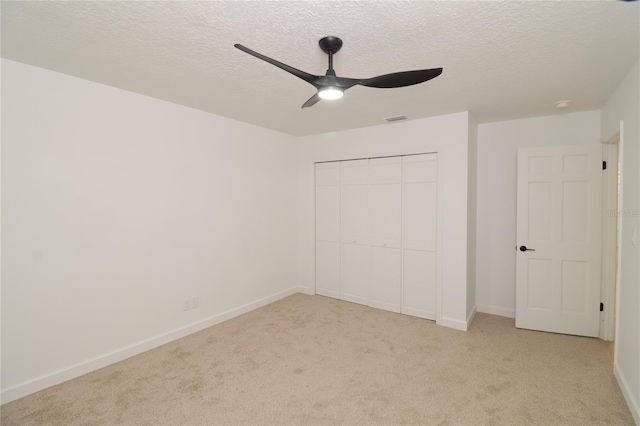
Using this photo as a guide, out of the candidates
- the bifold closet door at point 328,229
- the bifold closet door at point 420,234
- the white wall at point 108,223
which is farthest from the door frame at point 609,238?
the white wall at point 108,223

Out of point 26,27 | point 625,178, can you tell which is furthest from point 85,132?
point 625,178

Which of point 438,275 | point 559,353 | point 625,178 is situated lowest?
point 559,353

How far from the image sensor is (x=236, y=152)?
392 centimetres

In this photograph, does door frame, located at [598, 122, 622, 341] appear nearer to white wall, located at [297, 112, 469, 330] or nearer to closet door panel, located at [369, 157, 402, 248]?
white wall, located at [297, 112, 469, 330]

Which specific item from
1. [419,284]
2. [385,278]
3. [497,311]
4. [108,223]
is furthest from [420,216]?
[108,223]

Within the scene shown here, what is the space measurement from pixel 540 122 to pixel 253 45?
11.5 feet

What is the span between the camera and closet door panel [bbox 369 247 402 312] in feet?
13.4

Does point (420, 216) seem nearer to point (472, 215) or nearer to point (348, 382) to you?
point (472, 215)

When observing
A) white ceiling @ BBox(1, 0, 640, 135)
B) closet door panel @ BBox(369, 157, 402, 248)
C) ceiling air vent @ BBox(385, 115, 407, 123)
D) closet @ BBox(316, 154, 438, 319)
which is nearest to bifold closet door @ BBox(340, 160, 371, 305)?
closet @ BBox(316, 154, 438, 319)

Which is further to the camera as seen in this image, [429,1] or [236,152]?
[236,152]

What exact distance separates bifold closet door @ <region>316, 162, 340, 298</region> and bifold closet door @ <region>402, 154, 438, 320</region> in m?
1.05

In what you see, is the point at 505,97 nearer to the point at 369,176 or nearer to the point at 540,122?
the point at 540,122

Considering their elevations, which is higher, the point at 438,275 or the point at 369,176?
the point at 369,176

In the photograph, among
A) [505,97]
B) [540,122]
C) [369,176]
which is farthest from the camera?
[369,176]
